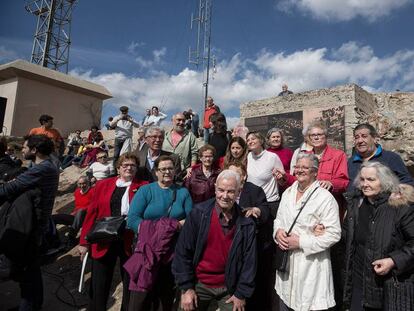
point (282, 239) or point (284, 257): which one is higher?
point (282, 239)

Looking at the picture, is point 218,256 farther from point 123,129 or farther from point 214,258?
point 123,129

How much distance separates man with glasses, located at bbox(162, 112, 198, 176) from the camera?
4289 mm

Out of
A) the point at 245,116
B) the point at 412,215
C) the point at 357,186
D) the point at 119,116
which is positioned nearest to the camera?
the point at 412,215

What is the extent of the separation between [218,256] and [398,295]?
1.31 meters

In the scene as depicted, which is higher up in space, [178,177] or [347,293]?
[178,177]

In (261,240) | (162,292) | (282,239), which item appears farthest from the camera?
(261,240)

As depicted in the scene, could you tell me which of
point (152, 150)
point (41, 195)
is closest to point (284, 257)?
point (152, 150)

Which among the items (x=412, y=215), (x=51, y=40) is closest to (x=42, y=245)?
(x=412, y=215)

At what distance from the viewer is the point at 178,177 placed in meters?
3.51

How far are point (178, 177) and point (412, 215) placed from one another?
2.31 m

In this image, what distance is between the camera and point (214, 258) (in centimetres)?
242

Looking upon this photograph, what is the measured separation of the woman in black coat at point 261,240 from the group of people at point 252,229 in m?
0.01

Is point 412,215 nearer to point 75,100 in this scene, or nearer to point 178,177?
point 178,177

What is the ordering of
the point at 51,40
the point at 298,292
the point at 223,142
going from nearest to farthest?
1. the point at 298,292
2. the point at 223,142
3. the point at 51,40
